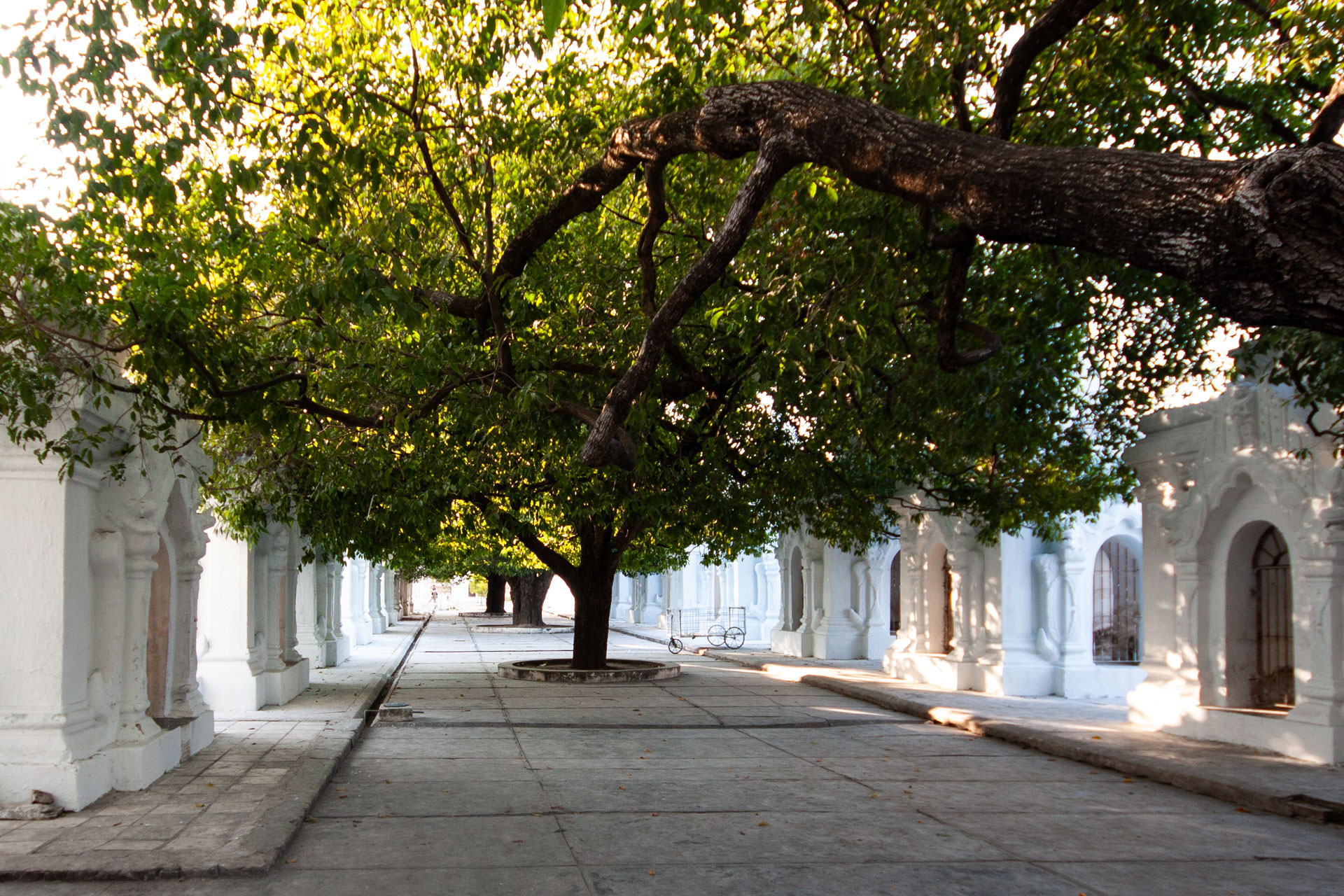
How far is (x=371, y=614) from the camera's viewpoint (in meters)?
36.2

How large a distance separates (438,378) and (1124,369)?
20.2 feet

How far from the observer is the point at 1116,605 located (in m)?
19.0

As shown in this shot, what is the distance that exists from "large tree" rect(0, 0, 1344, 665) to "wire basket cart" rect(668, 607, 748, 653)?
14675 millimetres

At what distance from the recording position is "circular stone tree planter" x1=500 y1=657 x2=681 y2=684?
62.6 ft

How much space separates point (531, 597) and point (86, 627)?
3596 cm

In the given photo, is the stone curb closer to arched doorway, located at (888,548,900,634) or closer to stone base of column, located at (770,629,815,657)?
stone base of column, located at (770,629,815,657)

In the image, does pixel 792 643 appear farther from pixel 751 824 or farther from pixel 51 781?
pixel 51 781

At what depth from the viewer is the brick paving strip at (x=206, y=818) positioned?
6.22m

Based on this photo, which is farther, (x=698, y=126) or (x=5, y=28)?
(x=5, y=28)

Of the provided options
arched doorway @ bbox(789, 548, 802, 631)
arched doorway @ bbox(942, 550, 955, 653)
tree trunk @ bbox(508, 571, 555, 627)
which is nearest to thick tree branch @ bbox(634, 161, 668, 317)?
arched doorway @ bbox(942, 550, 955, 653)

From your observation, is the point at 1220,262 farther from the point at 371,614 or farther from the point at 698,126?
the point at 371,614

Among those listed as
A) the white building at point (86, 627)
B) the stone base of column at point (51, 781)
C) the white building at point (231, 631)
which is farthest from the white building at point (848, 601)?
the stone base of column at point (51, 781)

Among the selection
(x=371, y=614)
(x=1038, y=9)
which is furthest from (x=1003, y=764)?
(x=371, y=614)

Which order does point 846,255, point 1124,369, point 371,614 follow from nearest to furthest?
point 846,255
point 1124,369
point 371,614
